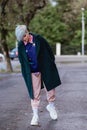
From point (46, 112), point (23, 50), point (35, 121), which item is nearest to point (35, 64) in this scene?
point (23, 50)

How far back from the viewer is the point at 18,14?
112 ft

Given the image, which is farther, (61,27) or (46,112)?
(61,27)

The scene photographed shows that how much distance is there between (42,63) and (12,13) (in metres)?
23.6

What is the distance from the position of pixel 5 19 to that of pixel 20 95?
643 inches

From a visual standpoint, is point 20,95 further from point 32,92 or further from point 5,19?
point 5,19

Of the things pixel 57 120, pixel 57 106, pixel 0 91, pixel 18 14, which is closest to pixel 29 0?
pixel 18 14

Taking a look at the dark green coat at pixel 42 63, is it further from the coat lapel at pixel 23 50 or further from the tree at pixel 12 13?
the tree at pixel 12 13

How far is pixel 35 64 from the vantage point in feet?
33.4

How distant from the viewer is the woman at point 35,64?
10.1 meters

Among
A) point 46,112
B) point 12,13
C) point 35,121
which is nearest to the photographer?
point 35,121

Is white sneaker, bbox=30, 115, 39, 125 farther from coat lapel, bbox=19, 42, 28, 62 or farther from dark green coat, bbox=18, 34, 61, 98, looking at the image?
coat lapel, bbox=19, 42, 28, 62

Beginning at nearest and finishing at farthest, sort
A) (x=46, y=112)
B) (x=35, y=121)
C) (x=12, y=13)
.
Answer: (x=35, y=121)
(x=46, y=112)
(x=12, y=13)

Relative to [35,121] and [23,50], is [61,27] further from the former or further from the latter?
[35,121]

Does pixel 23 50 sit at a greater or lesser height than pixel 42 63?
greater
